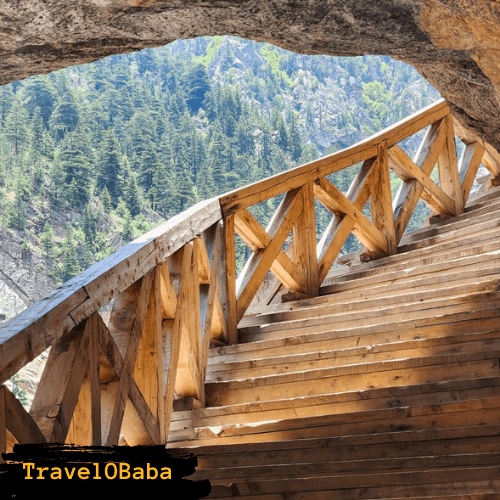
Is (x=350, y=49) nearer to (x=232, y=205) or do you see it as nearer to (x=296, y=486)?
(x=296, y=486)

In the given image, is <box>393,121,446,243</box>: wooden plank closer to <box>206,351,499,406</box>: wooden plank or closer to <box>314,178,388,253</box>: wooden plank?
<box>314,178,388,253</box>: wooden plank

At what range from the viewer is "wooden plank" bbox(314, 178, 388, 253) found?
5.87 meters

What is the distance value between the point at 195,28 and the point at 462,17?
2.95ft

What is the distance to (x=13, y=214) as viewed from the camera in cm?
2866

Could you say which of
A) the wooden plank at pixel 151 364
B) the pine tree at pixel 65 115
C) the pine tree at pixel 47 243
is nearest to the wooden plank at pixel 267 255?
the wooden plank at pixel 151 364

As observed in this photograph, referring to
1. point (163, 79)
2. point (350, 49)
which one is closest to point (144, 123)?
point (163, 79)

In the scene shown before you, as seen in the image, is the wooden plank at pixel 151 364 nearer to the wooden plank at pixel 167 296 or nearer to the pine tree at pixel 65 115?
the wooden plank at pixel 167 296

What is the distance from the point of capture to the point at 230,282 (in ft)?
17.3

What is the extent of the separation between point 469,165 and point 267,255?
2.31 meters

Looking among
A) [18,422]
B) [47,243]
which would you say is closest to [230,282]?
[18,422]

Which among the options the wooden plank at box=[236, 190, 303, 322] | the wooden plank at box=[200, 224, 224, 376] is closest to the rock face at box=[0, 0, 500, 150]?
the wooden plank at box=[200, 224, 224, 376]

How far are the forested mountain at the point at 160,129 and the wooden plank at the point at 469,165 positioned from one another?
22230 mm

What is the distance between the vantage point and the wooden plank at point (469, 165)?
22.3 feet

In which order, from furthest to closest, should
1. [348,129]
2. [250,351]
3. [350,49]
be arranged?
[348,129] → [250,351] → [350,49]
